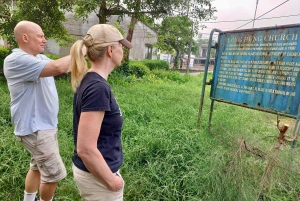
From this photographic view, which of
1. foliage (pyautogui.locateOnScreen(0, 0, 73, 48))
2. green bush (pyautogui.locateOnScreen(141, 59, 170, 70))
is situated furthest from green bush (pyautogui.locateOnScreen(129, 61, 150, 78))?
foliage (pyautogui.locateOnScreen(0, 0, 73, 48))

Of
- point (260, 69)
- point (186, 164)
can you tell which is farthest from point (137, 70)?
point (186, 164)

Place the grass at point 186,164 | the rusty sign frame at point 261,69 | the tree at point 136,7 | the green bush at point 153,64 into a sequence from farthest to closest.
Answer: the green bush at point 153,64, the tree at point 136,7, the rusty sign frame at point 261,69, the grass at point 186,164

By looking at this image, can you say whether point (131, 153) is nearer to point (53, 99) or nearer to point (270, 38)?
point (53, 99)

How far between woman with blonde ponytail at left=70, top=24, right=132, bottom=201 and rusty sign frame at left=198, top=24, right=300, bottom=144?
1.66 m

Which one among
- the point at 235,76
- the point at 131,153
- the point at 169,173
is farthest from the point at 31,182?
the point at 235,76

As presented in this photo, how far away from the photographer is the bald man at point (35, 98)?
1682mm

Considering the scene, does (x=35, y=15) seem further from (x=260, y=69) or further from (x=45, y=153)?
(x=260, y=69)

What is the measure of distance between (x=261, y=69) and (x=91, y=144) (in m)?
2.20

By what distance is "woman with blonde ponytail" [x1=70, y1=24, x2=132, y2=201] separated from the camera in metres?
1.09

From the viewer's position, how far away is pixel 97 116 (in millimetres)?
1084

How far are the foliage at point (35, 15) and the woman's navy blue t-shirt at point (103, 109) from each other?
4.88 metres

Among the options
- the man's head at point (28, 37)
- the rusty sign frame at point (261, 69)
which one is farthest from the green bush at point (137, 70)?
the man's head at point (28, 37)

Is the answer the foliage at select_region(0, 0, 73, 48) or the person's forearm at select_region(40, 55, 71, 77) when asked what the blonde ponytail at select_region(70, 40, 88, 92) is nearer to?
the person's forearm at select_region(40, 55, 71, 77)

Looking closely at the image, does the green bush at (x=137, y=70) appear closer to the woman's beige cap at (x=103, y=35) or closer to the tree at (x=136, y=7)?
the tree at (x=136, y=7)
